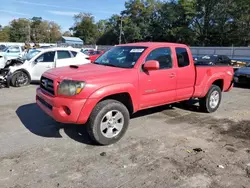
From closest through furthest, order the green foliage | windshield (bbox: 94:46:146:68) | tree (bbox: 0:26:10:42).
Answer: windshield (bbox: 94:46:146:68) → the green foliage → tree (bbox: 0:26:10:42)

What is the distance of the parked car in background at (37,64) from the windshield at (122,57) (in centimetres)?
587

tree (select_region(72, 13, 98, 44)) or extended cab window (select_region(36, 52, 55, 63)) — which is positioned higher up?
tree (select_region(72, 13, 98, 44))

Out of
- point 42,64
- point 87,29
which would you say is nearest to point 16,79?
point 42,64

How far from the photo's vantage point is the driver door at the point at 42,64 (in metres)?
10.9

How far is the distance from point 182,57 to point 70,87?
2.89 metres

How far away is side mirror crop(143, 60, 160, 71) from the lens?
4770 millimetres

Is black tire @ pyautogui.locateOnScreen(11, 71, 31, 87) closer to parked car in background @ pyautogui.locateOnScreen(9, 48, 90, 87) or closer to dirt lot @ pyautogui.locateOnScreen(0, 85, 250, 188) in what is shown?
parked car in background @ pyautogui.locateOnScreen(9, 48, 90, 87)

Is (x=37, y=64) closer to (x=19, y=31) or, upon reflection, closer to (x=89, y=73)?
(x=89, y=73)

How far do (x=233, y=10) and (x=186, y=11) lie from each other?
10.6 meters

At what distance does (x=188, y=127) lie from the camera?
18.7ft

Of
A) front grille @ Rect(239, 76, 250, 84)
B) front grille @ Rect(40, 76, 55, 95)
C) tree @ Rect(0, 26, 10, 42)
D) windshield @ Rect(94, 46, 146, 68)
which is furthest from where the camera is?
tree @ Rect(0, 26, 10, 42)

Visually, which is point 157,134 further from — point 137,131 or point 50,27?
point 50,27

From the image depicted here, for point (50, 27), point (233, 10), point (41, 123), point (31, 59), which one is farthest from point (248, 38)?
point (50, 27)

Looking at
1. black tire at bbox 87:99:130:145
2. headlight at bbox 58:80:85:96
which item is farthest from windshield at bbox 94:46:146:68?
headlight at bbox 58:80:85:96
